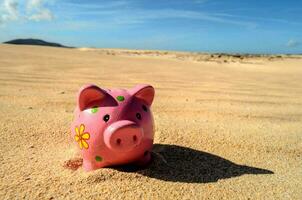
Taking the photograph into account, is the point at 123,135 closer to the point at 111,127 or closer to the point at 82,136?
the point at 111,127

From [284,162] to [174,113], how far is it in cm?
169

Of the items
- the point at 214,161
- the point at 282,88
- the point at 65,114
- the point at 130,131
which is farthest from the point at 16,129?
the point at 282,88

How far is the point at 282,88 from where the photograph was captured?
Result: 704 centimetres

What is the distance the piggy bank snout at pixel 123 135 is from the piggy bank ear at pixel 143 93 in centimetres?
29

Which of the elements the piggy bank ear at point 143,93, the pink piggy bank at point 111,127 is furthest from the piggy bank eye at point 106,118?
the piggy bank ear at point 143,93

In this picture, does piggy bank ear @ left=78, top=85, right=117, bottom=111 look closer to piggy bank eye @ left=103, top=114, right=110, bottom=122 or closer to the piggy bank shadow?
piggy bank eye @ left=103, top=114, right=110, bottom=122

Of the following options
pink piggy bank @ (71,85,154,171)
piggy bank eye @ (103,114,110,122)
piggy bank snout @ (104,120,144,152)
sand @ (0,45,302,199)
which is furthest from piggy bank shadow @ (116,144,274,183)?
piggy bank eye @ (103,114,110,122)

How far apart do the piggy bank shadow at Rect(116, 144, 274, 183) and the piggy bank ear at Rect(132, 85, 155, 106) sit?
0.48 metres

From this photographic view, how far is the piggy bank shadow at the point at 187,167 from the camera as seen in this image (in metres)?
2.44

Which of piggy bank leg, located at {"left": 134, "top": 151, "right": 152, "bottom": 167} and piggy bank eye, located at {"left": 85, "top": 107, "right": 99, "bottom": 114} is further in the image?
piggy bank leg, located at {"left": 134, "top": 151, "right": 152, "bottom": 167}

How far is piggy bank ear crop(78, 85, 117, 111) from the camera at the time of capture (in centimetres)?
229

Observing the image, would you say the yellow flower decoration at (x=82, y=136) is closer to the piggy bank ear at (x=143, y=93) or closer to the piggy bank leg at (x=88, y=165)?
the piggy bank leg at (x=88, y=165)

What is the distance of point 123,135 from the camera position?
217 centimetres

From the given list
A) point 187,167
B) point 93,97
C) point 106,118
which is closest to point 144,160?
point 187,167
